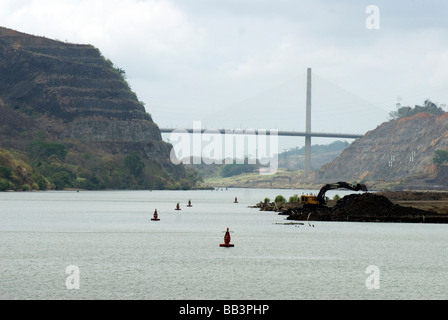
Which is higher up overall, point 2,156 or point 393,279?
point 2,156

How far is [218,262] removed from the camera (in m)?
37.4

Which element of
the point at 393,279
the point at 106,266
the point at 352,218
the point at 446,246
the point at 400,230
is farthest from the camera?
the point at 352,218

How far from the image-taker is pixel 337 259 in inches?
1564

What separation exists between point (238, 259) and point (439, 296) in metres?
13.2

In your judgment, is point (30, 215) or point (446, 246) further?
point (30, 215)

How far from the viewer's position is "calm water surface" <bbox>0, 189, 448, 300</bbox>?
27812mm

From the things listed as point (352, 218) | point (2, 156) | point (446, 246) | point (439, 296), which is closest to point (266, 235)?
point (446, 246)

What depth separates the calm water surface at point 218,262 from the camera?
27.8 metres
